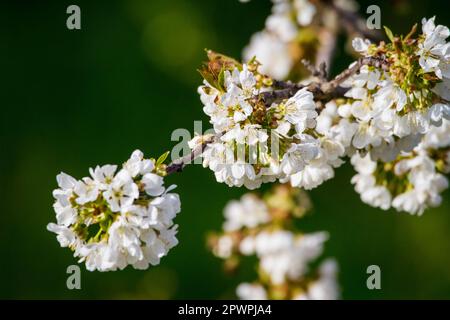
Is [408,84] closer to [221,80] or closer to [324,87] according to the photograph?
[324,87]

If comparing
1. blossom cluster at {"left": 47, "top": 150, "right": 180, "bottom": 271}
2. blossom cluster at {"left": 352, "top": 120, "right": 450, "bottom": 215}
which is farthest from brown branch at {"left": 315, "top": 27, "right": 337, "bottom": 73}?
blossom cluster at {"left": 47, "top": 150, "right": 180, "bottom": 271}

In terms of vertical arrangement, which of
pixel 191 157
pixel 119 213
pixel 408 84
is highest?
pixel 408 84

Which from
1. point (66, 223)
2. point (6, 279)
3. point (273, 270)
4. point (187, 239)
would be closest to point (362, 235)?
point (187, 239)

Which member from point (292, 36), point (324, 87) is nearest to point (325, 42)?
point (292, 36)

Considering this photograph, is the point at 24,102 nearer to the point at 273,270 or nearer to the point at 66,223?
the point at 273,270

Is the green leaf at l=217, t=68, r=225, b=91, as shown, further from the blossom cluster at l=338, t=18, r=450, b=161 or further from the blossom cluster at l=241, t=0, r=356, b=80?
the blossom cluster at l=241, t=0, r=356, b=80
